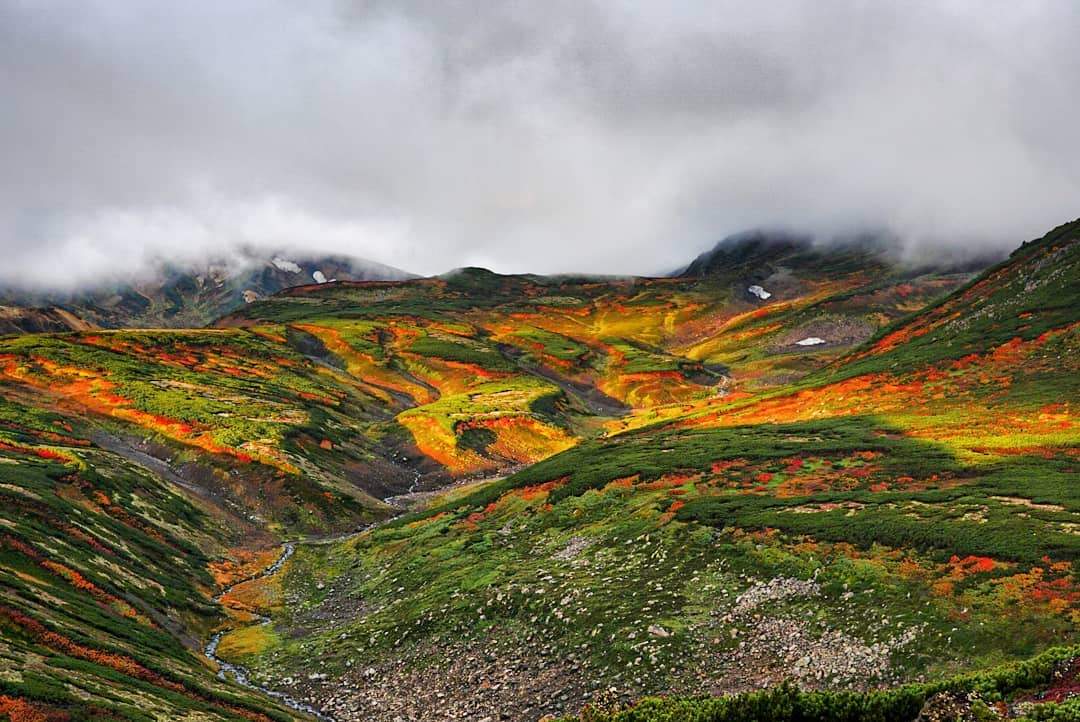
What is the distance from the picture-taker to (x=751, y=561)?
37.9 meters

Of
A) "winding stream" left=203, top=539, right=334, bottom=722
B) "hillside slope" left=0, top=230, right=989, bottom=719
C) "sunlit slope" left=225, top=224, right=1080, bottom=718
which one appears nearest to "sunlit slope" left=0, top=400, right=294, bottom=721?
"hillside slope" left=0, top=230, right=989, bottom=719

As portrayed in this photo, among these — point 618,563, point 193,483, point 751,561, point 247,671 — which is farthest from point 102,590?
point 193,483

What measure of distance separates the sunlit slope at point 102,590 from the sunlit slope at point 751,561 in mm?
7350

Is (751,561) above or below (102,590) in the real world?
below

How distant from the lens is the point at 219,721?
93.5ft

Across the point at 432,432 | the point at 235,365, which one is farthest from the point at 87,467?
the point at 235,365

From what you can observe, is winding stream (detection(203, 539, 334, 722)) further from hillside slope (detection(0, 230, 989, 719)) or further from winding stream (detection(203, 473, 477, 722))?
hillside slope (detection(0, 230, 989, 719))

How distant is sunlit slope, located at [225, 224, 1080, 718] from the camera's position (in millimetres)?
28344

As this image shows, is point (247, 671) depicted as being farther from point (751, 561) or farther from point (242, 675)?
point (751, 561)

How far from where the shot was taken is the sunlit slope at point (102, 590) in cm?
2698

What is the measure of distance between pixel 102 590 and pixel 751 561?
1654 inches

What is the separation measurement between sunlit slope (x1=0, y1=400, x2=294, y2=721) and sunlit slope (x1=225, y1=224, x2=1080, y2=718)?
7350 millimetres

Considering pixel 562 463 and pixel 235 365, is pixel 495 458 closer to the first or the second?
pixel 562 463

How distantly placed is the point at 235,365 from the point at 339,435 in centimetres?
6569
